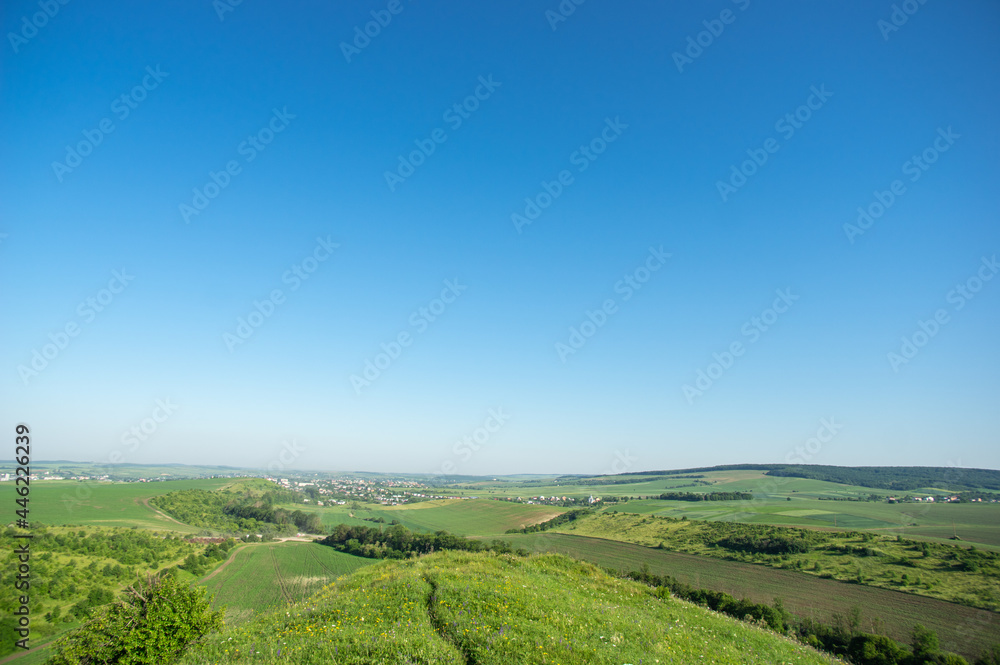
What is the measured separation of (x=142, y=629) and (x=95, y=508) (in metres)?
122

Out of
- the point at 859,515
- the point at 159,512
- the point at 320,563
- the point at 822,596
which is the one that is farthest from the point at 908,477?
the point at 159,512

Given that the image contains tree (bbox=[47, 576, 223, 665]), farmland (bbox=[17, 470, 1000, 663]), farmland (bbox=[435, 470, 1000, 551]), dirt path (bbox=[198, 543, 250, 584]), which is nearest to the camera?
tree (bbox=[47, 576, 223, 665])

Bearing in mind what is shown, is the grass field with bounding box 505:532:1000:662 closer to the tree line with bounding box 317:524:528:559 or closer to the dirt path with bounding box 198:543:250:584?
the tree line with bounding box 317:524:528:559

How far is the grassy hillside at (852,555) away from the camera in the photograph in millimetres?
53906

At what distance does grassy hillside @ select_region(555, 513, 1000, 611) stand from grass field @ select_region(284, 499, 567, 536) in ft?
113

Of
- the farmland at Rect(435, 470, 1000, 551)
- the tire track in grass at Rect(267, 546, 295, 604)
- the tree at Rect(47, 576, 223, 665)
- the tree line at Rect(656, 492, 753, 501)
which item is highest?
the tree at Rect(47, 576, 223, 665)

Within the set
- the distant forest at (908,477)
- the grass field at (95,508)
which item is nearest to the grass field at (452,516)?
the grass field at (95,508)

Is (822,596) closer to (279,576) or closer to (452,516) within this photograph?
(279,576)

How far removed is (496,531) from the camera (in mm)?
113250

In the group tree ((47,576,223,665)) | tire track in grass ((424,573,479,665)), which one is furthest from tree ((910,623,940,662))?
tree ((47,576,223,665))

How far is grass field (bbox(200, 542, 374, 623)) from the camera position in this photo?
48.2 meters

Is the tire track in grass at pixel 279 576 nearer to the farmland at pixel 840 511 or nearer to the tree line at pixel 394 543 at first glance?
the tree line at pixel 394 543

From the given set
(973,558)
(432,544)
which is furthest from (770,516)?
(432,544)

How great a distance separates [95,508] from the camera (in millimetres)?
95812
